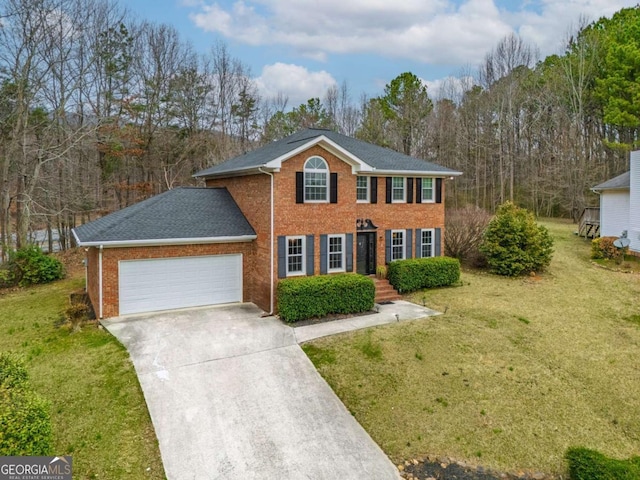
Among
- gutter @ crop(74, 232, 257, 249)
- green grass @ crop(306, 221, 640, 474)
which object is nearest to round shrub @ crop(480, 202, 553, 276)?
green grass @ crop(306, 221, 640, 474)

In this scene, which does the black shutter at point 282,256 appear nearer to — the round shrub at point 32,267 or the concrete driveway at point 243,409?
the concrete driveway at point 243,409

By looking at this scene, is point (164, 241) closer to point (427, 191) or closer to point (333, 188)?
point (333, 188)

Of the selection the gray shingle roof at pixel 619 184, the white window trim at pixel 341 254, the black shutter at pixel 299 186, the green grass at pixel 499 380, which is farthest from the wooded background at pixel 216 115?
the green grass at pixel 499 380

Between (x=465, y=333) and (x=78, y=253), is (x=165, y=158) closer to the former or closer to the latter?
(x=78, y=253)

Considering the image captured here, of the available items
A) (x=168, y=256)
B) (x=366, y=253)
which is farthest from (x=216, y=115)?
(x=168, y=256)

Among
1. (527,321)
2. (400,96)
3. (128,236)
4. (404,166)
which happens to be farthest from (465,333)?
(400,96)
